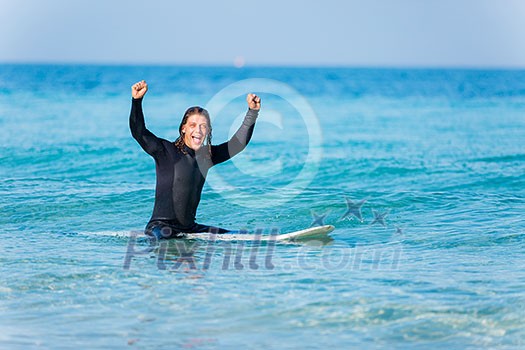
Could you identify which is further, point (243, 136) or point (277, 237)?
point (277, 237)

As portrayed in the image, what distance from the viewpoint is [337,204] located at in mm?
12750

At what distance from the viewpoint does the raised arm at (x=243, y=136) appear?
8523mm

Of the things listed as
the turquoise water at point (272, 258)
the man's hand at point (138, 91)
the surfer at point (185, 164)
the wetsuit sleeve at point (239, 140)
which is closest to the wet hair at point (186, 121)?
the surfer at point (185, 164)

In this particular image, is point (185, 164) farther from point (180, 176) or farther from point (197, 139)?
point (197, 139)

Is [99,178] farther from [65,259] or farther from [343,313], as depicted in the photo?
[343,313]

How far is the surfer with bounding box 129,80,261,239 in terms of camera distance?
8.63 meters

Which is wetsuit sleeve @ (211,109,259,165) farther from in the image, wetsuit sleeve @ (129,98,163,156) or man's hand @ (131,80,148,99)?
man's hand @ (131,80,148,99)

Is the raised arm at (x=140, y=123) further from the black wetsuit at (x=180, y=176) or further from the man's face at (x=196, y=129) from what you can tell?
the man's face at (x=196, y=129)

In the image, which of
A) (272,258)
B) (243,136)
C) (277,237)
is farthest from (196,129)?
(277,237)

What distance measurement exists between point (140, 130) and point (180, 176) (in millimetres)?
833

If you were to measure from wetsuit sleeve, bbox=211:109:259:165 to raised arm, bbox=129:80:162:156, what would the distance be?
0.64 meters

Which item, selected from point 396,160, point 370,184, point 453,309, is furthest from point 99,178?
point 453,309

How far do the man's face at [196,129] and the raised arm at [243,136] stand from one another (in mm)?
191

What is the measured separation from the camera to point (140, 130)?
8.09 metres
